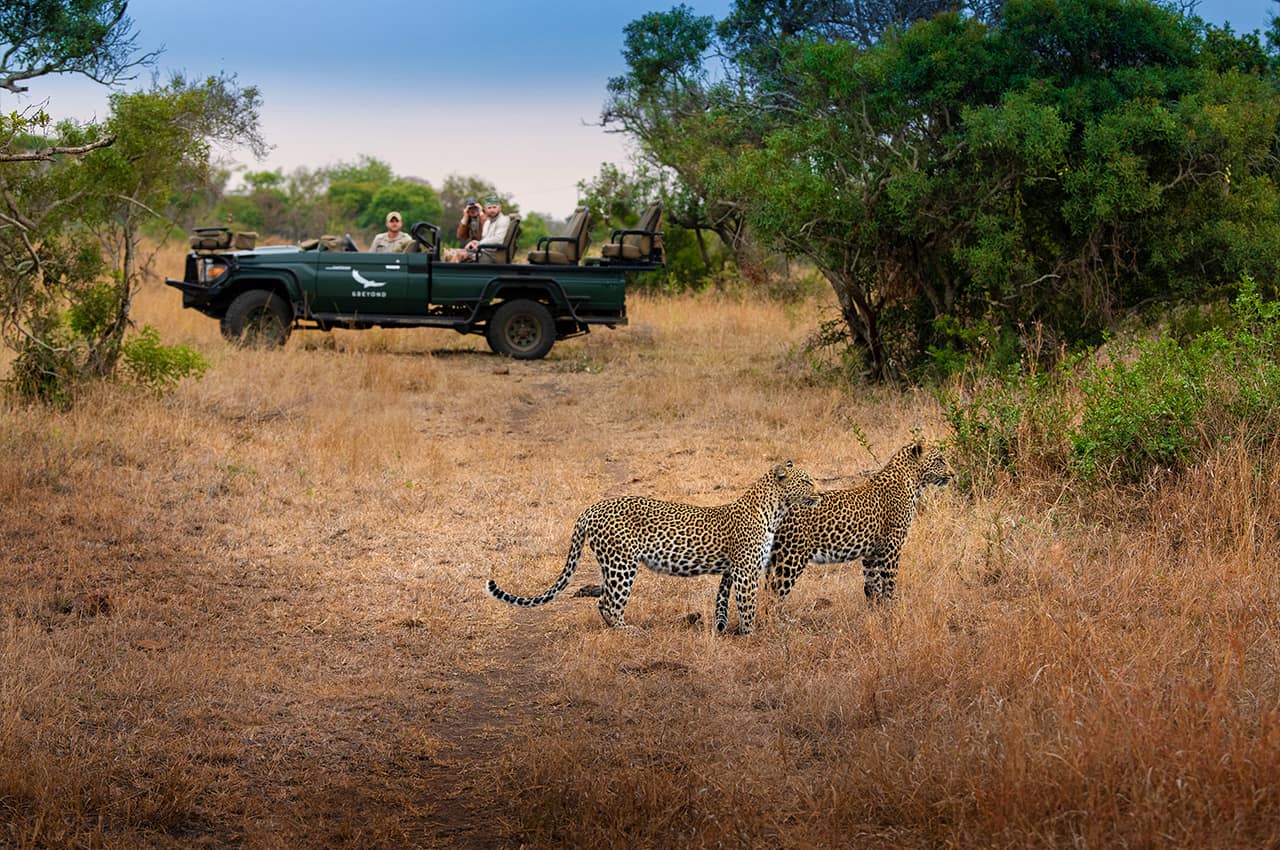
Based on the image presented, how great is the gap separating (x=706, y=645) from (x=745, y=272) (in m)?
19.0

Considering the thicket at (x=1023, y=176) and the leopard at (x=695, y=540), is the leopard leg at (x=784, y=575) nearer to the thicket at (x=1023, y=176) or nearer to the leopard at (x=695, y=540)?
the leopard at (x=695, y=540)

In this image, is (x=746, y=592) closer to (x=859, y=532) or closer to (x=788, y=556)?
(x=788, y=556)

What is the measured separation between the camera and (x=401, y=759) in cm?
560

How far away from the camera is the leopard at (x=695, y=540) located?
22.3 ft

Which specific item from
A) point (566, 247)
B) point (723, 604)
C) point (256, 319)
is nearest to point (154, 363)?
point (256, 319)

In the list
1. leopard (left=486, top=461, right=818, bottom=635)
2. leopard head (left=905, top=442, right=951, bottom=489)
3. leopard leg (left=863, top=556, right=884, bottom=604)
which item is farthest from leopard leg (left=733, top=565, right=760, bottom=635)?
leopard head (left=905, top=442, right=951, bottom=489)

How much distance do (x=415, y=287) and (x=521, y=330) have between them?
1.61 m

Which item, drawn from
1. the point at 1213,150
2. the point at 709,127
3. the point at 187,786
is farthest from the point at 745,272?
the point at 187,786

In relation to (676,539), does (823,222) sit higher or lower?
higher

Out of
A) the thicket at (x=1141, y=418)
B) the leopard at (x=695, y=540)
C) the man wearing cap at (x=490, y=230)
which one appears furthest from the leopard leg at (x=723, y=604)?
the man wearing cap at (x=490, y=230)

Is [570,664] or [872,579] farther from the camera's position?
[872,579]

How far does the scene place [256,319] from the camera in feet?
59.8

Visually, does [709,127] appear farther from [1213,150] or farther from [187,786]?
[187,786]

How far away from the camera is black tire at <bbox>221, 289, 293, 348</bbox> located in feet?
59.2
